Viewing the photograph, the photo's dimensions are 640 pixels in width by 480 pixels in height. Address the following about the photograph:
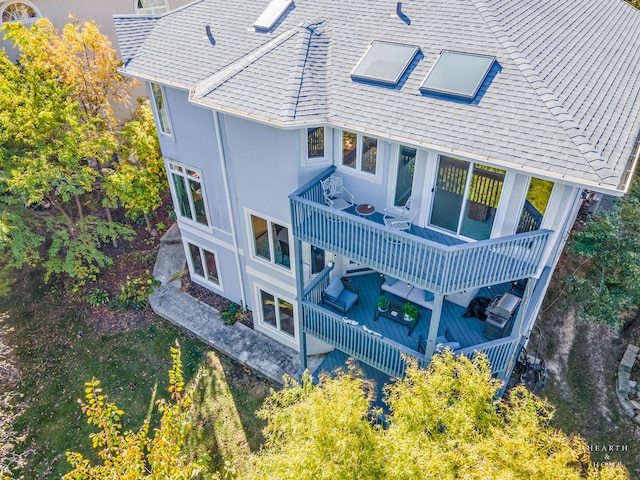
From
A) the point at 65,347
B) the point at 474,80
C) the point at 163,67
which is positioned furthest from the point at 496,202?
the point at 65,347

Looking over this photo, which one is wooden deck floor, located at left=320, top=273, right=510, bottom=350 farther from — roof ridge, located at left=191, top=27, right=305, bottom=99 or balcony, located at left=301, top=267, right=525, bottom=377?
roof ridge, located at left=191, top=27, right=305, bottom=99

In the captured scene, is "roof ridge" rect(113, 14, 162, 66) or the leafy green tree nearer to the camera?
"roof ridge" rect(113, 14, 162, 66)

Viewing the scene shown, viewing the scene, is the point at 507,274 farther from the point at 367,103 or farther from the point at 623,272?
the point at 623,272

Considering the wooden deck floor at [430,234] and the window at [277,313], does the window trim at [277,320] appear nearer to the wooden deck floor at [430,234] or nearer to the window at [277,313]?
the window at [277,313]

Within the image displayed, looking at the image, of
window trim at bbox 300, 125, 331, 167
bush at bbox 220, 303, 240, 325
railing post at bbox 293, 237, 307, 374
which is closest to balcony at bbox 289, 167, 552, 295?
railing post at bbox 293, 237, 307, 374

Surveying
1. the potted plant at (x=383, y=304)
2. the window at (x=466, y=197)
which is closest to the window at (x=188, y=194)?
the potted plant at (x=383, y=304)

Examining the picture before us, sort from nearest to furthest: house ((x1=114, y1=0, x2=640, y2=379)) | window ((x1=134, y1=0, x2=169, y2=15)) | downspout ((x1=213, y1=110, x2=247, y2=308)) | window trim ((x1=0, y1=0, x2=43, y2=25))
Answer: house ((x1=114, y1=0, x2=640, y2=379)) → downspout ((x1=213, y1=110, x2=247, y2=308)) → window trim ((x1=0, y1=0, x2=43, y2=25)) → window ((x1=134, y1=0, x2=169, y2=15))
